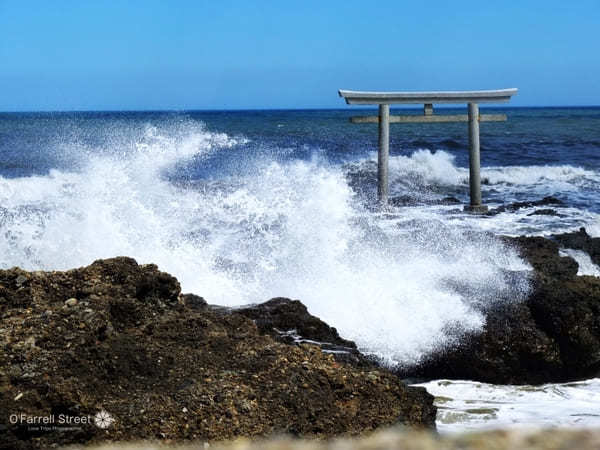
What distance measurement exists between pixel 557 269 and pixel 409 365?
6.88ft

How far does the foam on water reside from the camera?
453 centimetres

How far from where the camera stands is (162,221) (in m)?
8.11

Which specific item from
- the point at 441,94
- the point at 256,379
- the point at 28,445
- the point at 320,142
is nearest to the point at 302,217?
the point at 256,379

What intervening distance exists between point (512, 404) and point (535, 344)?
73 centimetres

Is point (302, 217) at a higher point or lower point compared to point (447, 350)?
higher

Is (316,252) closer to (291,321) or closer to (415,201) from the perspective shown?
(291,321)

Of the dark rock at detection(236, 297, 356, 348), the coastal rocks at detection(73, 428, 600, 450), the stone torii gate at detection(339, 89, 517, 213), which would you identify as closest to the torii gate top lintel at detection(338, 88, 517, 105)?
the stone torii gate at detection(339, 89, 517, 213)

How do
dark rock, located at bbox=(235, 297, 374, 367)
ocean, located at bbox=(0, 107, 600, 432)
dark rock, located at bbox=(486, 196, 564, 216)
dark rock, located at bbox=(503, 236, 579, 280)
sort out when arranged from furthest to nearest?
dark rock, located at bbox=(486, 196, 564, 216), dark rock, located at bbox=(503, 236, 579, 280), ocean, located at bbox=(0, 107, 600, 432), dark rock, located at bbox=(235, 297, 374, 367)

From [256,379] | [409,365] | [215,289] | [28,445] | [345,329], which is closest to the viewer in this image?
[28,445]

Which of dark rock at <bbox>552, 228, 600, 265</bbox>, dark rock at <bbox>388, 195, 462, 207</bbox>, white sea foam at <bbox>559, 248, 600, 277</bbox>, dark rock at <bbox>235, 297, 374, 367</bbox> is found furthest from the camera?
dark rock at <bbox>388, 195, 462, 207</bbox>

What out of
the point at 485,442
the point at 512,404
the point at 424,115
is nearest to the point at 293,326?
the point at 512,404

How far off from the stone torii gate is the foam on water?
779 cm

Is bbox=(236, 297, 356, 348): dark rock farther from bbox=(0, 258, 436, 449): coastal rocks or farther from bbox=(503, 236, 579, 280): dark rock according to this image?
bbox=(503, 236, 579, 280): dark rock

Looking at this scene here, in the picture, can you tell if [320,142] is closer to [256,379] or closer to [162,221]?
[162,221]
